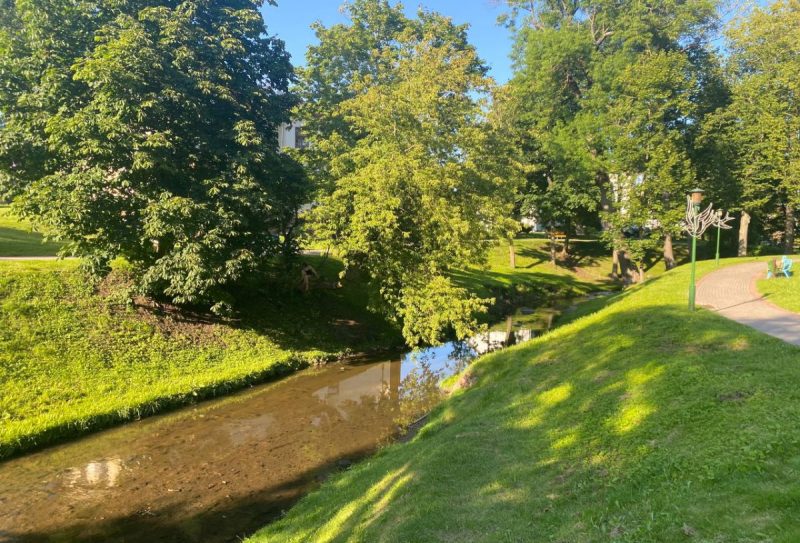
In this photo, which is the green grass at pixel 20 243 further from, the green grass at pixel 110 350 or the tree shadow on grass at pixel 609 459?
the tree shadow on grass at pixel 609 459

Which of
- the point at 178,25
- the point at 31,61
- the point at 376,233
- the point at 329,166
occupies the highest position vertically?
the point at 178,25

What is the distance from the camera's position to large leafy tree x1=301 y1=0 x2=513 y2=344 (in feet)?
64.2

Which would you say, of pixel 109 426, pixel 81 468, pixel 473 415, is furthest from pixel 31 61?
pixel 473 415

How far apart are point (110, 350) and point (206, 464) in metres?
7.69

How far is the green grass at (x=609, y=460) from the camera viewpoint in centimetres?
505

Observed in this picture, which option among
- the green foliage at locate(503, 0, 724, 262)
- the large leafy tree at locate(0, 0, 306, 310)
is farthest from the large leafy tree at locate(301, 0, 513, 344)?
the green foliage at locate(503, 0, 724, 262)

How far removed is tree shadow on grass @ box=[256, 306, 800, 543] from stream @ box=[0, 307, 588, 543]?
63.9 inches

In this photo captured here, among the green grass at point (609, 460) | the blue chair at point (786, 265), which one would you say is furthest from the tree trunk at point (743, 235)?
the green grass at point (609, 460)

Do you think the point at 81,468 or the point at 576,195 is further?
the point at 576,195

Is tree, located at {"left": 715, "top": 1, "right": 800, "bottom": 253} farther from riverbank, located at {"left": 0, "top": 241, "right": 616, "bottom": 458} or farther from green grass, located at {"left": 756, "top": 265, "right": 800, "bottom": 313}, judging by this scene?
riverbank, located at {"left": 0, "top": 241, "right": 616, "bottom": 458}

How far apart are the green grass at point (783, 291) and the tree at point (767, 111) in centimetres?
1686

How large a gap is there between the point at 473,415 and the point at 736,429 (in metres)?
6.05

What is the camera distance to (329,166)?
24.2 meters

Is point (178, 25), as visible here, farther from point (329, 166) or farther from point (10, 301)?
point (10, 301)
